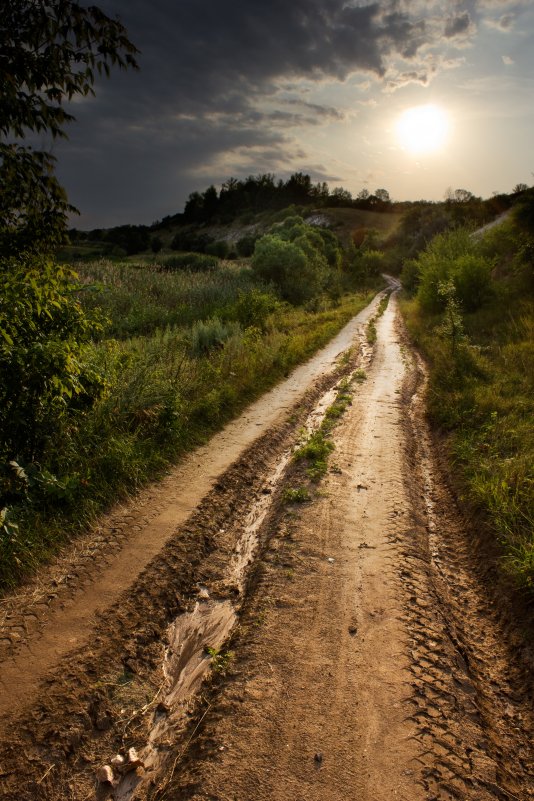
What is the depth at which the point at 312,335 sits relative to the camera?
697 inches

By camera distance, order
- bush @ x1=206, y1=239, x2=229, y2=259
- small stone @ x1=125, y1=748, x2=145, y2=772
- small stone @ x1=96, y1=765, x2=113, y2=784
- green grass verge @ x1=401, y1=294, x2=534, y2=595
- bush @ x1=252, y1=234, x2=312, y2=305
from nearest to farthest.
→ small stone @ x1=96, y1=765, x2=113, y2=784, small stone @ x1=125, y1=748, x2=145, y2=772, green grass verge @ x1=401, y1=294, x2=534, y2=595, bush @ x1=252, y1=234, x2=312, y2=305, bush @ x1=206, y1=239, x2=229, y2=259

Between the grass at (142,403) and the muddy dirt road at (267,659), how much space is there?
0.39 metres

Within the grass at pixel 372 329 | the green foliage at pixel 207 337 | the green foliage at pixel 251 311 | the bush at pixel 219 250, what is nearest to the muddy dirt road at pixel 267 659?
the green foliage at pixel 207 337

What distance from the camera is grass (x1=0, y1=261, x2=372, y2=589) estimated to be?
195 inches

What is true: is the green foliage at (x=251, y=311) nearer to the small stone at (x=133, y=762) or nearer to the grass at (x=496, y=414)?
the grass at (x=496, y=414)

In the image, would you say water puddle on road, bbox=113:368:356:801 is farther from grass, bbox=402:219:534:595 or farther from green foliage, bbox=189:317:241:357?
green foliage, bbox=189:317:241:357

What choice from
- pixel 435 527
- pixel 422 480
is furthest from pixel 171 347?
pixel 435 527

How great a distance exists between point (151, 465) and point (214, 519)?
5.06ft

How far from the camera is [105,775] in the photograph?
8.93 ft

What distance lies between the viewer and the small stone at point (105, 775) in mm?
2701

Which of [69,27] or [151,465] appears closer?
[69,27]

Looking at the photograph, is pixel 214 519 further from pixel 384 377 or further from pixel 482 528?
pixel 384 377

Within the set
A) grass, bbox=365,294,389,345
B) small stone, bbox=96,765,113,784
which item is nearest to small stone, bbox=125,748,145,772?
small stone, bbox=96,765,113,784

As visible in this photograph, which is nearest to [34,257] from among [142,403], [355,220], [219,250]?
[142,403]
